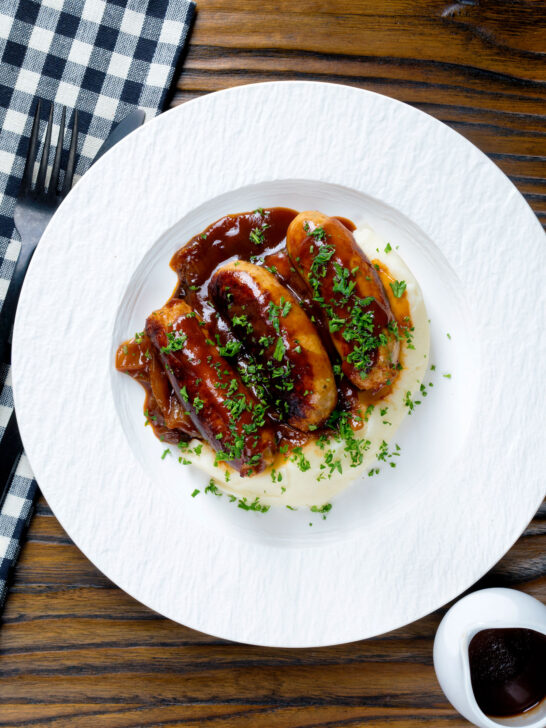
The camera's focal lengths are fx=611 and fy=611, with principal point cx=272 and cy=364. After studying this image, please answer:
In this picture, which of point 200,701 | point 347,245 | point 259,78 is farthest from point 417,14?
point 200,701

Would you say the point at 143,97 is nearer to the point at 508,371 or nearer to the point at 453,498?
the point at 508,371

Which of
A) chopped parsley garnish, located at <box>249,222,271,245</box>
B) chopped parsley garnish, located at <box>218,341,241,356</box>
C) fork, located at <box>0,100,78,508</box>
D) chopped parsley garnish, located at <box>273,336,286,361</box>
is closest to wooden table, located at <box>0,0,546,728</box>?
fork, located at <box>0,100,78,508</box>

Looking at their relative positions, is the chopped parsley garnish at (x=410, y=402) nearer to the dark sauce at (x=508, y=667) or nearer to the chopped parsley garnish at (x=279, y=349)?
the chopped parsley garnish at (x=279, y=349)

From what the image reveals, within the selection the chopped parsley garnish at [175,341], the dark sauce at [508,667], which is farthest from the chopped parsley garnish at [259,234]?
the dark sauce at [508,667]

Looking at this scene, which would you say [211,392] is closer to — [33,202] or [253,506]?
[253,506]

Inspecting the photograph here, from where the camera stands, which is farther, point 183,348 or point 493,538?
point 493,538

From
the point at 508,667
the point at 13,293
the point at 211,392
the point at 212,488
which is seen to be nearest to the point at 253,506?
the point at 212,488

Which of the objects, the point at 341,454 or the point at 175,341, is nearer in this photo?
the point at 175,341
